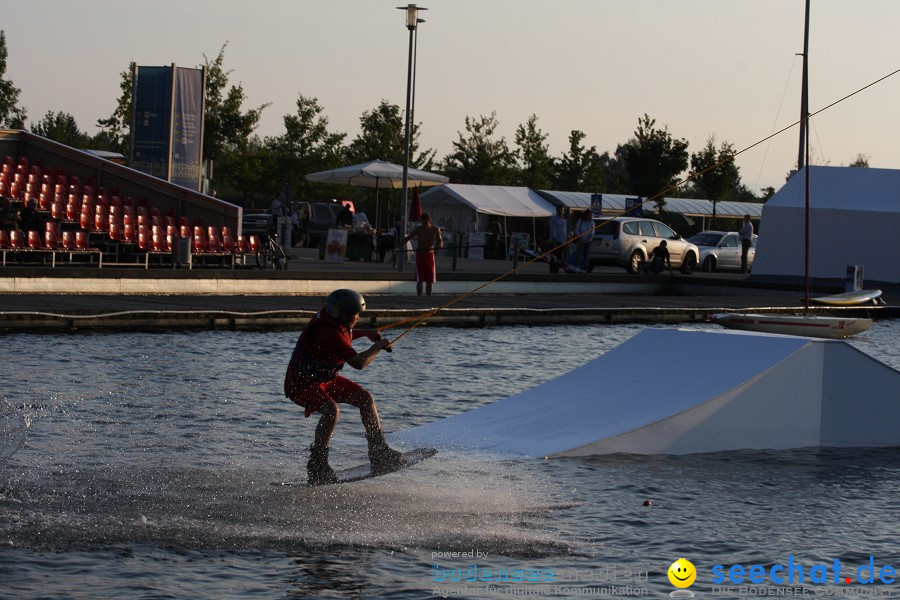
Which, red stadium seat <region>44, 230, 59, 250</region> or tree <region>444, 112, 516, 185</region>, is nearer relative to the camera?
red stadium seat <region>44, 230, 59, 250</region>

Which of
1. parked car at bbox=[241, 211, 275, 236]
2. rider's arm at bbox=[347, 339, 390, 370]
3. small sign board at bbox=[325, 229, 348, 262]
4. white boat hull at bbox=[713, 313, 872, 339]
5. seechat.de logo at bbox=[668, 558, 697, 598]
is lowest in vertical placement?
seechat.de logo at bbox=[668, 558, 697, 598]

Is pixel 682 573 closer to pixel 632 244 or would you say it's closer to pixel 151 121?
pixel 151 121

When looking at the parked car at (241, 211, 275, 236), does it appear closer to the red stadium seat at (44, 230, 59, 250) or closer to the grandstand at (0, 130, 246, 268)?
the grandstand at (0, 130, 246, 268)

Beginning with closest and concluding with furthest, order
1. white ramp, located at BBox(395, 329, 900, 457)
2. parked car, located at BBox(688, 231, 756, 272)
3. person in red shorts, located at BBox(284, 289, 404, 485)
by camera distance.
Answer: person in red shorts, located at BBox(284, 289, 404, 485) → white ramp, located at BBox(395, 329, 900, 457) → parked car, located at BBox(688, 231, 756, 272)

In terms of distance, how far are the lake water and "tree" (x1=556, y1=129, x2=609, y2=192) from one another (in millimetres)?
65161

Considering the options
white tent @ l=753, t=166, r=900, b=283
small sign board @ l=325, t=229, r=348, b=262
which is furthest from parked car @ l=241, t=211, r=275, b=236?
white tent @ l=753, t=166, r=900, b=283

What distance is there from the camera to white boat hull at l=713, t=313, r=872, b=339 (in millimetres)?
21281

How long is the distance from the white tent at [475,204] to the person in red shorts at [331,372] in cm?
4207

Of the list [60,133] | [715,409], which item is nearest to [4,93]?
[60,133]

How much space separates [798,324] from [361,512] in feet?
44.4

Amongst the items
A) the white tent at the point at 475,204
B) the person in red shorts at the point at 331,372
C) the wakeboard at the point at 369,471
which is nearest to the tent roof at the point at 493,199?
the white tent at the point at 475,204

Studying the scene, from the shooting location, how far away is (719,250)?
46.2 meters

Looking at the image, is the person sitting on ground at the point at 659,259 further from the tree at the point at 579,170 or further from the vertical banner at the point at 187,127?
the tree at the point at 579,170

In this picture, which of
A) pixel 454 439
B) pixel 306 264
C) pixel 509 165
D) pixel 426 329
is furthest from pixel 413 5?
pixel 509 165
